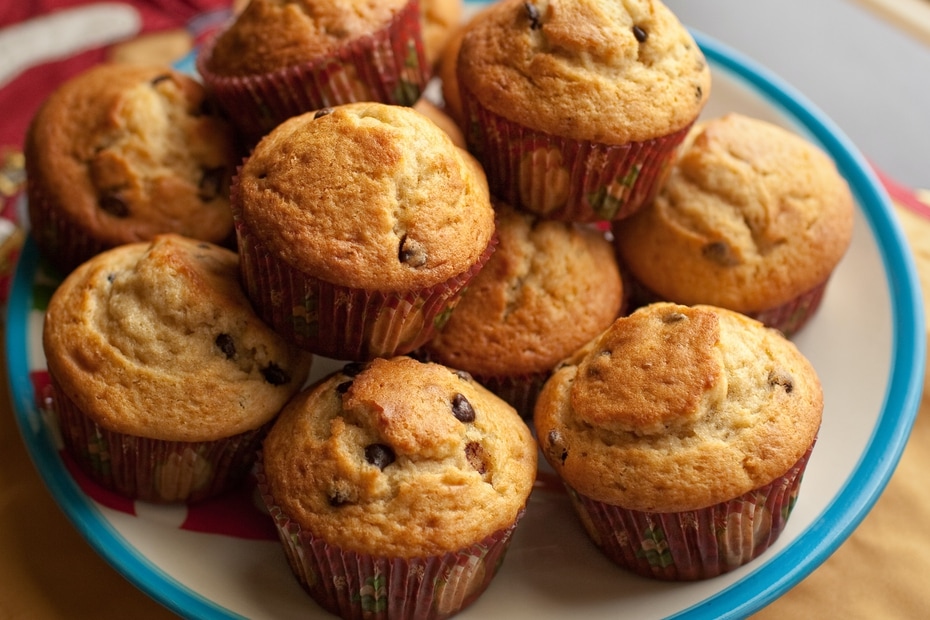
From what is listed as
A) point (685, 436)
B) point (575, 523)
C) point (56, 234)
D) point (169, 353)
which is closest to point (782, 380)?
point (685, 436)

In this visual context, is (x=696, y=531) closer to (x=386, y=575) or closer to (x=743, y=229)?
(x=386, y=575)

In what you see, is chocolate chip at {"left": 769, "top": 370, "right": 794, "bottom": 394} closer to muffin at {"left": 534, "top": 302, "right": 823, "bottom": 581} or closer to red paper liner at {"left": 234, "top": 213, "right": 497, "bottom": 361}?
muffin at {"left": 534, "top": 302, "right": 823, "bottom": 581}

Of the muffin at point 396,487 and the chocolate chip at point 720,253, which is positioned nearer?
the muffin at point 396,487

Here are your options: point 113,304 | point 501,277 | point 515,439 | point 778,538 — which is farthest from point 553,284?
point 113,304

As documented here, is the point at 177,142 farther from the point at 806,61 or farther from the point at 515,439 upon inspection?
the point at 806,61

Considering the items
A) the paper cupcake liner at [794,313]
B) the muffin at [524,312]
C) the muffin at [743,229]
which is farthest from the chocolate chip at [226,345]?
the paper cupcake liner at [794,313]

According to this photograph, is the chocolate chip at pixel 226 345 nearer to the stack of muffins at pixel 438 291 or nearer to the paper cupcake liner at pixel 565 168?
the stack of muffins at pixel 438 291

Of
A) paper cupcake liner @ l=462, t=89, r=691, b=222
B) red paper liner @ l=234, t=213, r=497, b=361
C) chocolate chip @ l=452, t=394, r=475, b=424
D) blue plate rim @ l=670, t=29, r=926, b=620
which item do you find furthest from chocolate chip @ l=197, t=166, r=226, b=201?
blue plate rim @ l=670, t=29, r=926, b=620
